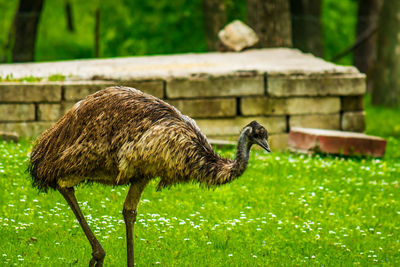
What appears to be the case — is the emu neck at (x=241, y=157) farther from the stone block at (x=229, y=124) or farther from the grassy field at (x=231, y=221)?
the stone block at (x=229, y=124)

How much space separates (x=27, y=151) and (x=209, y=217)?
3278mm

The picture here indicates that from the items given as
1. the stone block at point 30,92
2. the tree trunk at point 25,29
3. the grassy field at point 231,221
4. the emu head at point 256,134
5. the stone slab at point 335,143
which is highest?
the tree trunk at point 25,29

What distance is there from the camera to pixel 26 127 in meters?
12.3

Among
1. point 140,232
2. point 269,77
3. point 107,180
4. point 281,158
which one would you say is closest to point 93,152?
point 107,180

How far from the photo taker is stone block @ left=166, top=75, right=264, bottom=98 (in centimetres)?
1268

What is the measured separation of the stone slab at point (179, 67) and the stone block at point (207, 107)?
445mm

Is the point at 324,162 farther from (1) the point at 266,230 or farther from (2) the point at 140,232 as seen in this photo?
(2) the point at 140,232

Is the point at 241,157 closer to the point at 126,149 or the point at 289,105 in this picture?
the point at 126,149

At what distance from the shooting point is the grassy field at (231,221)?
748 cm

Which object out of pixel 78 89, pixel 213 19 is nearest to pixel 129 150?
pixel 78 89

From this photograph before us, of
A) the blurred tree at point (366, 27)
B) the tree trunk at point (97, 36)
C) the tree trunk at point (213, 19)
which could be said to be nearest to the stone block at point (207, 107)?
the tree trunk at point (213, 19)

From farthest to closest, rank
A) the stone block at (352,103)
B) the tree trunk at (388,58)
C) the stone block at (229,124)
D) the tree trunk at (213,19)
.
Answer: the tree trunk at (213,19) → the tree trunk at (388,58) → the stone block at (352,103) → the stone block at (229,124)

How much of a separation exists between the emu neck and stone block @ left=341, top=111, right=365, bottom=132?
304 inches

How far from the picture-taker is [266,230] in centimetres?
847
